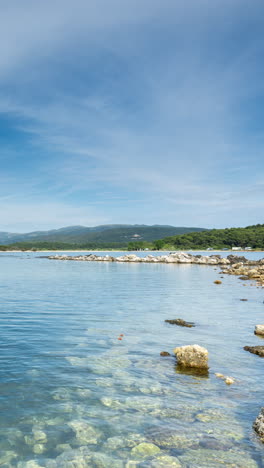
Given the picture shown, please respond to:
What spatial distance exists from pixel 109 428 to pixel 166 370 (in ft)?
15.6

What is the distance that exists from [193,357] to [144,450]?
247 inches

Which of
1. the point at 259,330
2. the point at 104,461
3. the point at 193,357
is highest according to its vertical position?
the point at 193,357

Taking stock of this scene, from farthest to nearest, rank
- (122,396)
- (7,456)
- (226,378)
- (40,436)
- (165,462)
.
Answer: (226,378)
(122,396)
(40,436)
(7,456)
(165,462)

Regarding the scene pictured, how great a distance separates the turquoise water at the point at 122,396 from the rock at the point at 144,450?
24mm

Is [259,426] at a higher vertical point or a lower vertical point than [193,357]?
lower

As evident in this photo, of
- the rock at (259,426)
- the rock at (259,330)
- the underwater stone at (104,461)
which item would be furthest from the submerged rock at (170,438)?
the rock at (259,330)

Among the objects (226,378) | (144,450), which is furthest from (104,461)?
(226,378)

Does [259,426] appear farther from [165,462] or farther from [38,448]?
[38,448]

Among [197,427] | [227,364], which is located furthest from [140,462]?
[227,364]

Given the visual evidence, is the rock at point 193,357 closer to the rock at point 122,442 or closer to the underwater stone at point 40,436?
the rock at point 122,442

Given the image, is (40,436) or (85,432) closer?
(40,436)

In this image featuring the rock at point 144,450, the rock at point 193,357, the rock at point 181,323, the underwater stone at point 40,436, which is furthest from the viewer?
the rock at point 181,323

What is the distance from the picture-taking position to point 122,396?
11039 mm

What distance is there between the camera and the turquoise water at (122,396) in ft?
26.3
